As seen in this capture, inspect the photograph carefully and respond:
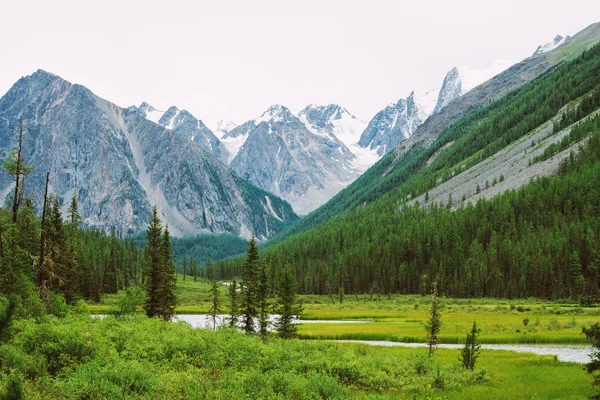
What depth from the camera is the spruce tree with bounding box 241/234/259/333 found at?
4844 centimetres

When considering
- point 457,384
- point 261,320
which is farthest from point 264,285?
point 457,384

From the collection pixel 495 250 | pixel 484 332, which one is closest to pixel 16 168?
pixel 484 332

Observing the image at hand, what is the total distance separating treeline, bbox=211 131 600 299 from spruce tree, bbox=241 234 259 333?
8546cm

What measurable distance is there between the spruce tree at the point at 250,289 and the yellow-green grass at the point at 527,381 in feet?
66.8

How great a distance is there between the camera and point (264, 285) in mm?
49438

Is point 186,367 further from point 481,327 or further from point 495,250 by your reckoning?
point 495,250

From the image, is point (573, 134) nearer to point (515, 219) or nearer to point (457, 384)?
point (515, 219)

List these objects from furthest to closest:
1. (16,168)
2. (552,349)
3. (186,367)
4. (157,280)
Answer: (157,280), (552,349), (16,168), (186,367)

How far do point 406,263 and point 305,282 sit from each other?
110 ft

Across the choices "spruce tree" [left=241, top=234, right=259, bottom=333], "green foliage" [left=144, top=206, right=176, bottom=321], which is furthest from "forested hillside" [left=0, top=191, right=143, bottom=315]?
"spruce tree" [left=241, top=234, right=259, bottom=333]

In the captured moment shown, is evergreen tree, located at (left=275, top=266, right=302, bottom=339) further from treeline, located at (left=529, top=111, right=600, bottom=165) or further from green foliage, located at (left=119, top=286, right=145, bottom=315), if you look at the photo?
treeline, located at (left=529, top=111, right=600, bottom=165)

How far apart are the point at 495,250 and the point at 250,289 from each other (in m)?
99.2

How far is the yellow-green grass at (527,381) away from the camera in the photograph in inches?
921

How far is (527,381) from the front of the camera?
27.1 m
